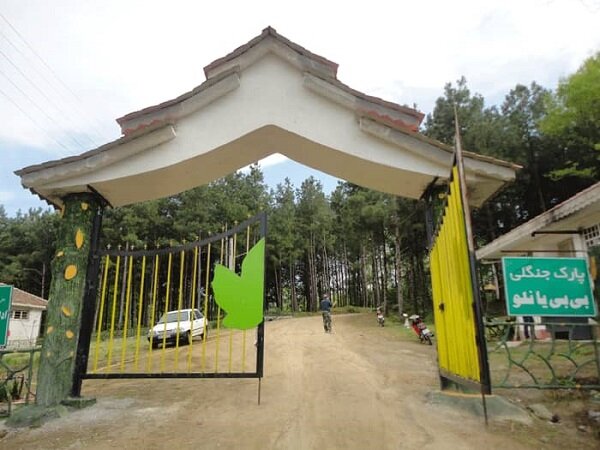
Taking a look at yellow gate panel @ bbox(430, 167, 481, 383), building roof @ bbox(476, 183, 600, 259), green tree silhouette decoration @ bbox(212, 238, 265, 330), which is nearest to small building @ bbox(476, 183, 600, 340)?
building roof @ bbox(476, 183, 600, 259)

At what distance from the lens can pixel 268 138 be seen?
5328 mm

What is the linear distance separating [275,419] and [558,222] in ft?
29.2

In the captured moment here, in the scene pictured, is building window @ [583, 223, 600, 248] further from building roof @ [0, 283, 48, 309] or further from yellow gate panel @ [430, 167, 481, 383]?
building roof @ [0, 283, 48, 309]

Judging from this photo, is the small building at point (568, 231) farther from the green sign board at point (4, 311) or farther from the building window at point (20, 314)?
the building window at point (20, 314)

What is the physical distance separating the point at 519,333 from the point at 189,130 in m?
12.6

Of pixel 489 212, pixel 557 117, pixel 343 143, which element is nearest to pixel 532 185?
pixel 489 212

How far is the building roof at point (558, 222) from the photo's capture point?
798 cm

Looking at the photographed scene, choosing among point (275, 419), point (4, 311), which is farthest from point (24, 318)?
point (275, 419)

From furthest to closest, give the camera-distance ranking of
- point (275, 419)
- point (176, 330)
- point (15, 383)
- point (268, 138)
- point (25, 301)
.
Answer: point (25, 301), point (176, 330), point (15, 383), point (268, 138), point (275, 419)

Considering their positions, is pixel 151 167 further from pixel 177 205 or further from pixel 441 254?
pixel 177 205

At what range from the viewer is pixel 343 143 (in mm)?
5074

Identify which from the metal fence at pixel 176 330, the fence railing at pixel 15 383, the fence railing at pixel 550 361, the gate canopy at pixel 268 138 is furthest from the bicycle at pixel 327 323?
the gate canopy at pixel 268 138

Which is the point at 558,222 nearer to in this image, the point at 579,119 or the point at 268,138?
the point at 268,138

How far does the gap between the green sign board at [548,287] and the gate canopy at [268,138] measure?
1.14 meters
